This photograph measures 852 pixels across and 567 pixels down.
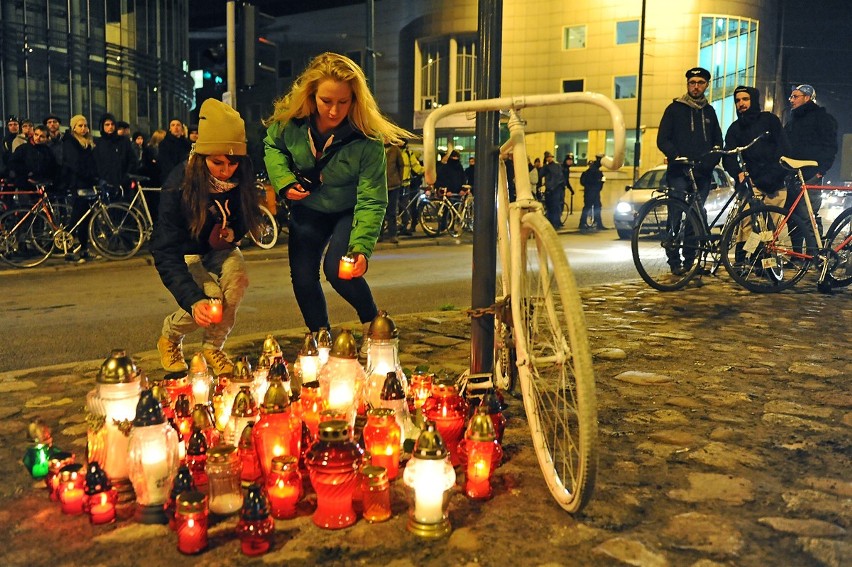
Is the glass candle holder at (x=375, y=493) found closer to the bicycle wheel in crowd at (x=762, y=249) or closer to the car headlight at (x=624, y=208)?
the bicycle wheel in crowd at (x=762, y=249)

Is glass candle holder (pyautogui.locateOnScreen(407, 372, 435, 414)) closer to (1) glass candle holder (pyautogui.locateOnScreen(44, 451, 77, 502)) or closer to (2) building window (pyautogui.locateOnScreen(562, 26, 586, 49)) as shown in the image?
(1) glass candle holder (pyautogui.locateOnScreen(44, 451, 77, 502))

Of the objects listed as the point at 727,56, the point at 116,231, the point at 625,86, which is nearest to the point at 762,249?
the point at 116,231

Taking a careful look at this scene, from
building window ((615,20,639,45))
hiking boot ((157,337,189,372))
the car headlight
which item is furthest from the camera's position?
building window ((615,20,639,45))

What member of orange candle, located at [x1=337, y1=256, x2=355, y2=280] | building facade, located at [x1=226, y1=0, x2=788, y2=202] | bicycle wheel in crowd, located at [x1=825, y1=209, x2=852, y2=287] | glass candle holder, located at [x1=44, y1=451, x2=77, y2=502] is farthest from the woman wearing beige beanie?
building facade, located at [x1=226, y1=0, x2=788, y2=202]

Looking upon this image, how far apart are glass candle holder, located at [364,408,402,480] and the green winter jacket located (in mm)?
1066

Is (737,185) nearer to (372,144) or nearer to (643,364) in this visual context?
(643,364)

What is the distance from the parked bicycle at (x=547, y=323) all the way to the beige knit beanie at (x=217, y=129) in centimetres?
111

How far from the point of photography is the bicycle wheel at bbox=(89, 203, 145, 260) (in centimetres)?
1152

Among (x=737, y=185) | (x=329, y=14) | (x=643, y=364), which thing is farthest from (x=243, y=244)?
(x=329, y=14)

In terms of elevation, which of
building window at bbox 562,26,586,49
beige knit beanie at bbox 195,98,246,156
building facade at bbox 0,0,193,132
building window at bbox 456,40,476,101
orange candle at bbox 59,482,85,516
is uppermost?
building window at bbox 562,26,586,49

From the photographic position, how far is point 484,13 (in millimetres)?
3902

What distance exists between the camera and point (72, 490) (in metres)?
2.80

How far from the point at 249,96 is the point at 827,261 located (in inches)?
2100

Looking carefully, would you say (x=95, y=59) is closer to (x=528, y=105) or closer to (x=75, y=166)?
(x=75, y=166)
